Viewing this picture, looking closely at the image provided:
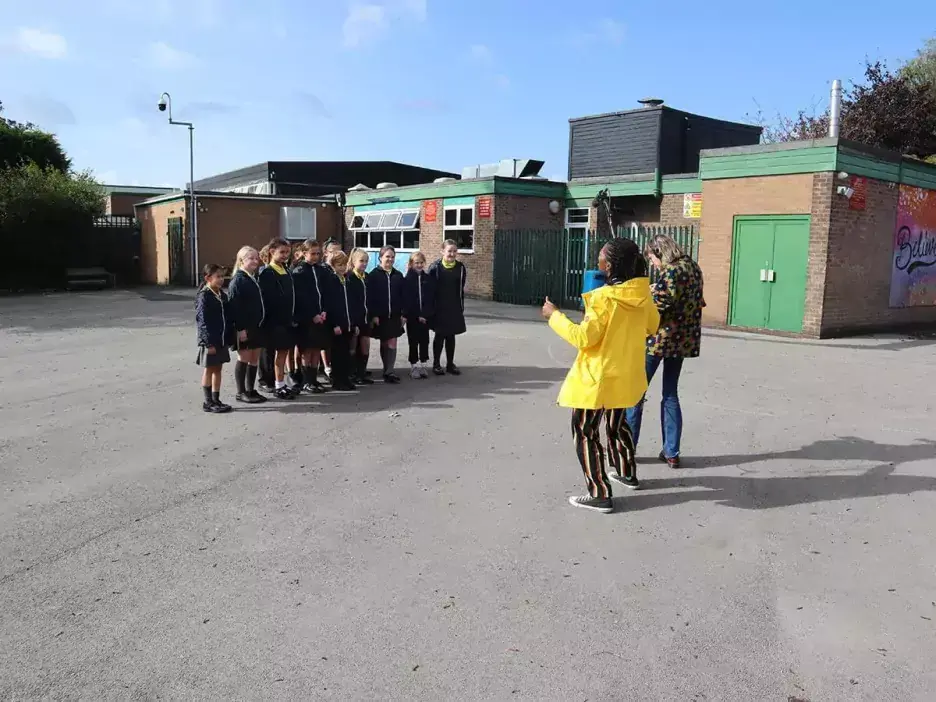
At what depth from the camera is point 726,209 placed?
15.4 meters

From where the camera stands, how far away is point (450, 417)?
7.76 metres

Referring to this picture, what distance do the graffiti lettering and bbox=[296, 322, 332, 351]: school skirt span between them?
12.4 m

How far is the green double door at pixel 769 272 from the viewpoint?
1440cm

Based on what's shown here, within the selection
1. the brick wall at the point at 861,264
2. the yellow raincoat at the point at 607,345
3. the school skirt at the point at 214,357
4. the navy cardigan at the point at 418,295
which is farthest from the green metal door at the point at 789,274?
the school skirt at the point at 214,357

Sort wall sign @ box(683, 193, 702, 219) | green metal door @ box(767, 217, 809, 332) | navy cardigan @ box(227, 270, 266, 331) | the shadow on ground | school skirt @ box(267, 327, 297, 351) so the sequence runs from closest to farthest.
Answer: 1. navy cardigan @ box(227, 270, 266, 331)
2. the shadow on ground
3. school skirt @ box(267, 327, 297, 351)
4. green metal door @ box(767, 217, 809, 332)
5. wall sign @ box(683, 193, 702, 219)

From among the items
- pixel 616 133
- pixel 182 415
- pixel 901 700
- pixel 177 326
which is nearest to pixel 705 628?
pixel 901 700

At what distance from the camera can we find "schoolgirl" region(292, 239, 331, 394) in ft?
27.9

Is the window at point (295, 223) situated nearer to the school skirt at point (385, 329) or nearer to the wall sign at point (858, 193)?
the wall sign at point (858, 193)

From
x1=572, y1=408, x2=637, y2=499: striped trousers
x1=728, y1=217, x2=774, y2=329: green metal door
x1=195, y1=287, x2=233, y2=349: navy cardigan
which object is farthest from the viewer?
x1=728, y1=217, x2=774, y2=329: green metal door

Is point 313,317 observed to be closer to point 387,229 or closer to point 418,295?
point 418,295

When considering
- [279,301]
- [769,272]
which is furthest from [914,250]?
[279,301]

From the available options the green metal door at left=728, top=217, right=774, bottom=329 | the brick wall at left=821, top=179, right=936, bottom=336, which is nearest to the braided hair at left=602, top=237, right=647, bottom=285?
the brick wall at left=821, top=179, right=936, bottom=336

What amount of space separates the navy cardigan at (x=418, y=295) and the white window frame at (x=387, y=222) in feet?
46.7

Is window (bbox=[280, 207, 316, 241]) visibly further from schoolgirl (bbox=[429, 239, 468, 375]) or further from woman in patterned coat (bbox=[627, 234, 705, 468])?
woman in patterned coat (bbox=[627, 234, 705, 468])
